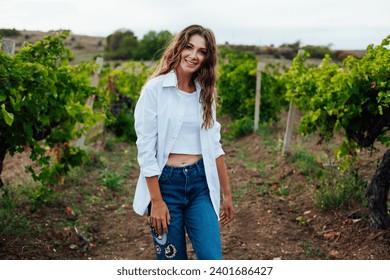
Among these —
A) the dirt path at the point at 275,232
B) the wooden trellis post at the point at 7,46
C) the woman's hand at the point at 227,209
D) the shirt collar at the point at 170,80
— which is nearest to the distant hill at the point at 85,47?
the dirt path at the point at 275,232

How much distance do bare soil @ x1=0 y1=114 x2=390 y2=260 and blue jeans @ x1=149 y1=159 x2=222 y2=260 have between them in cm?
192

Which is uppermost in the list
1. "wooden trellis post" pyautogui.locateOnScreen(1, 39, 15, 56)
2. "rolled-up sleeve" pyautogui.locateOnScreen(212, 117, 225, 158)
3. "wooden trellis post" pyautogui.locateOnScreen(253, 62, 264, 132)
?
"wooden trellis post" pyautogui.locateOnScreen(1, 39, 15, 56)

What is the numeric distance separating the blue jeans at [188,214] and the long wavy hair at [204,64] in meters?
0.30

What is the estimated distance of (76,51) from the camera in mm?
23953

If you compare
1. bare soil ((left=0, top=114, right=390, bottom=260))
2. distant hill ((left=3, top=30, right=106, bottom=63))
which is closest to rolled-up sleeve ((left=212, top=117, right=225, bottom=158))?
bare soil ((left=0, top=114, right=390, bottom=260))

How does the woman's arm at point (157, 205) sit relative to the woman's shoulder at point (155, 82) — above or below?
below

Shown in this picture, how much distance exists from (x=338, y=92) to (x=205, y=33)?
9.10ft

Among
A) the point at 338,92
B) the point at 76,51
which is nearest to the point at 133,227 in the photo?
the point at 338,92

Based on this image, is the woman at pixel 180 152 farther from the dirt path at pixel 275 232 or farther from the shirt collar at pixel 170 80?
the dirt path at pixel 275 232

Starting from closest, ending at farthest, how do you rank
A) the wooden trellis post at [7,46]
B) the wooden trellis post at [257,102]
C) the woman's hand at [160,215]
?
the woman's hand at [160,215] < the wooden trellis post at [7,46] < the wooden trellis post at [257,102]

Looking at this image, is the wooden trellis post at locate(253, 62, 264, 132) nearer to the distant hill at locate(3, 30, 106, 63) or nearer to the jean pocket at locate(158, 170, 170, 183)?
the jean pocket at locate(158, 170, 170, 183)

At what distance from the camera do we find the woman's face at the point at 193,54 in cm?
274

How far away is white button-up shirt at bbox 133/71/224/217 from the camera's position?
8.57 ft

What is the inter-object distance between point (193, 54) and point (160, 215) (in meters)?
0.88
